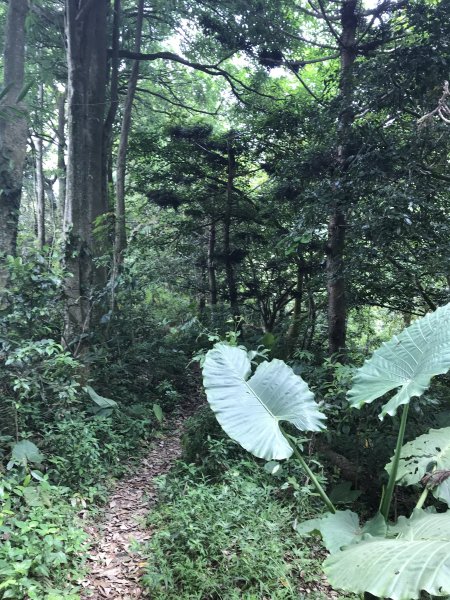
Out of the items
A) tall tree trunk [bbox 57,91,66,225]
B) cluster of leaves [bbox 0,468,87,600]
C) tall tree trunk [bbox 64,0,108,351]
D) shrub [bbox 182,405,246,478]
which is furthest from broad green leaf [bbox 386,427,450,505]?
tall tree trunk [bbox 57,91,66,225]

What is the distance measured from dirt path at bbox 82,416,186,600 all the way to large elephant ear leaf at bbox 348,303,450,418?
1974 millimetres

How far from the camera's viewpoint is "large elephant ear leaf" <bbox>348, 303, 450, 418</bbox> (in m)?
2.01

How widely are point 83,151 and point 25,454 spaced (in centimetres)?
391

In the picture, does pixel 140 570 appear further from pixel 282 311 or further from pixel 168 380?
pixel 282 311

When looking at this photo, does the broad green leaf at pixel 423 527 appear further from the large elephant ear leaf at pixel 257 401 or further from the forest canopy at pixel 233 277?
the large elephant ear leaf at pixel 257 401

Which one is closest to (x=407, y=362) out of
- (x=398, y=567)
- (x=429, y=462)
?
(x=429, y=462)

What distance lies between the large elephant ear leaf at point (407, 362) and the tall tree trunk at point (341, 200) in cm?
222

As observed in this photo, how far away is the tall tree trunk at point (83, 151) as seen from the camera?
4852 mm

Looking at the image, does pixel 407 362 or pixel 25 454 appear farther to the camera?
pixel 25 454

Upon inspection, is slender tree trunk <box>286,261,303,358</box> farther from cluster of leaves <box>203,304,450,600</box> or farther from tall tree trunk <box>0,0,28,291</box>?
tall tree trunk <box>0,0,28,291</box>

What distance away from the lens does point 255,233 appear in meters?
8.38

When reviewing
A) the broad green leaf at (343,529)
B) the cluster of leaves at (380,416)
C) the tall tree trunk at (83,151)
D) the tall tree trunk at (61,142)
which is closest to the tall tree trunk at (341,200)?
the cluster of leaves at (380,416)

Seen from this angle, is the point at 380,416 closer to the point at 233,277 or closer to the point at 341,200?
the point at 341,200

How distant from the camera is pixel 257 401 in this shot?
2322 millimetres
